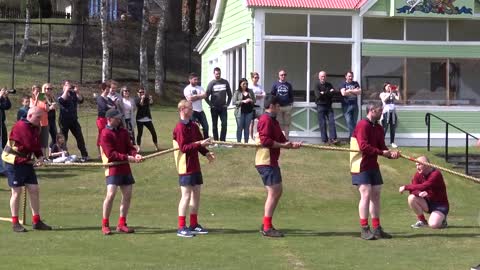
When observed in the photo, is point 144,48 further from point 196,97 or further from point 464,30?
point 196,97

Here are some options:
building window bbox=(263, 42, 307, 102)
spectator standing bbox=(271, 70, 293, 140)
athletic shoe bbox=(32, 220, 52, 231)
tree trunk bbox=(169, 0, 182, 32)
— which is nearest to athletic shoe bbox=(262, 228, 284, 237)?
athletic shoe bbox=(32, 220, 52, 231)

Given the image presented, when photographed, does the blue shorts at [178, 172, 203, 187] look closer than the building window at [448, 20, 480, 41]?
Yes

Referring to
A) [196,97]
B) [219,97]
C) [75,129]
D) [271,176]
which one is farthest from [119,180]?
[219,97]

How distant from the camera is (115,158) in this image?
42.8 feet

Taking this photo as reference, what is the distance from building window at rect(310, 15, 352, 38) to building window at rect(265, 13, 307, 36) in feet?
0.92

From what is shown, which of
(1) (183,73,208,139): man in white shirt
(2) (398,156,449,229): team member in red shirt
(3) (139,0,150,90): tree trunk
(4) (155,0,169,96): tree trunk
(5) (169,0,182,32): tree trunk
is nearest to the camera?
(2) (398,156,449,229): team member in red shirt

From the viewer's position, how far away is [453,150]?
23.4 metres

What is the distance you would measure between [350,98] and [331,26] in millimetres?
2620

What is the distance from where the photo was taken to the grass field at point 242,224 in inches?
436

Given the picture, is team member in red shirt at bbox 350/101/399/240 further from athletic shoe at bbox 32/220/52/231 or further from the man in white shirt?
the man in white shirt

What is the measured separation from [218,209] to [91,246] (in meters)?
5.61

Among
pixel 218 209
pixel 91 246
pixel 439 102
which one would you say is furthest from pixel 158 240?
pixel 439 102

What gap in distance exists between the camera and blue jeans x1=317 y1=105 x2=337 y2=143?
23234 millimetres

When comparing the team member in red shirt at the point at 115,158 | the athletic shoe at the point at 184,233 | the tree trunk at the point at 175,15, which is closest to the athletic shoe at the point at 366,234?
the athletic shoe at the point at 184,233
